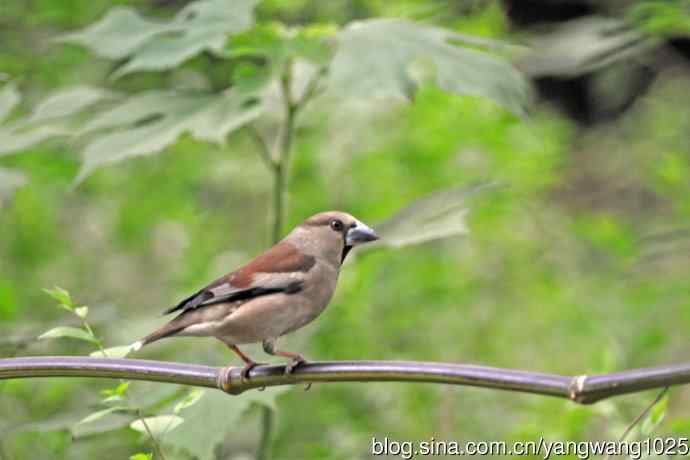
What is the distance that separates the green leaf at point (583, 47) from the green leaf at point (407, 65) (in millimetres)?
823

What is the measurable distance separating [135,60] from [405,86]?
90 centimetres

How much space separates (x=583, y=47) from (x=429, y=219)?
6.21 ft

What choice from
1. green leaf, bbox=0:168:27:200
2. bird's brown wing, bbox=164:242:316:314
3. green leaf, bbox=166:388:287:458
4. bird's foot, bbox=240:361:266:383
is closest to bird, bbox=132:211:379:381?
bird's brown wing, bbox=164:242:316:314

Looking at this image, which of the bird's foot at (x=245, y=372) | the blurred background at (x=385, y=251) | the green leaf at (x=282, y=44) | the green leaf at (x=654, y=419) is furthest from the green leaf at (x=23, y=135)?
the green leaf at (x=654, y=419)

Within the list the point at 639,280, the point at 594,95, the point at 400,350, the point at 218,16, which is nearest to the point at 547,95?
the point at 594,95

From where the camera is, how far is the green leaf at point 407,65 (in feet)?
11.4

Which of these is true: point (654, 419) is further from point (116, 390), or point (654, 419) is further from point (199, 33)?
point (199, 33)

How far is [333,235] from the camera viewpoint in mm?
2988

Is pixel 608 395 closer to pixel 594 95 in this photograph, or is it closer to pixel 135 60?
pixel 135 60

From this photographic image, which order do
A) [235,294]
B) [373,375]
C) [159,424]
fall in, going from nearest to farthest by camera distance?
[373,375] → [159,424] → [235,294]

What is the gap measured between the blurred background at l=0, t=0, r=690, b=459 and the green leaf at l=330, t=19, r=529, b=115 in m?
0.75

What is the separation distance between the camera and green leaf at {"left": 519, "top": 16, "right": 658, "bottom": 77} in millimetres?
4934

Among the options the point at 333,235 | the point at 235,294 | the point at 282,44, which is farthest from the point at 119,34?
the point at 235,294

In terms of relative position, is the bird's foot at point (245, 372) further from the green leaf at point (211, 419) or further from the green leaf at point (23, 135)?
the green leaf at point (23, 135)
